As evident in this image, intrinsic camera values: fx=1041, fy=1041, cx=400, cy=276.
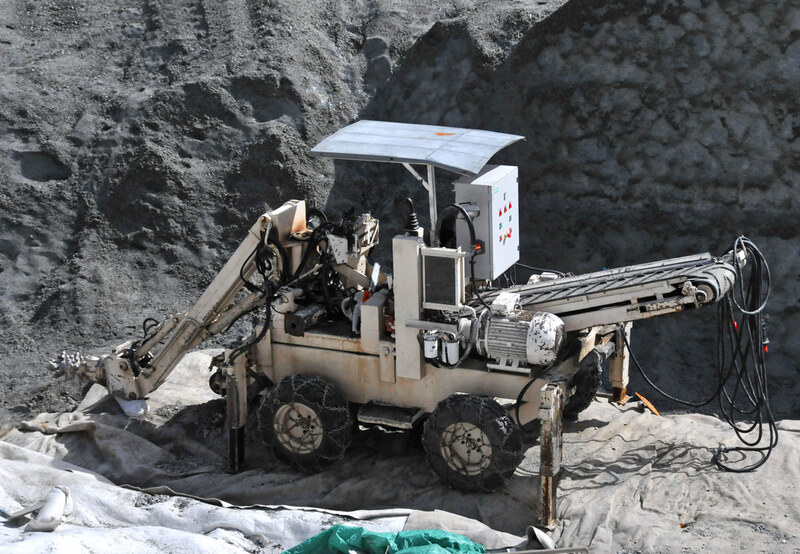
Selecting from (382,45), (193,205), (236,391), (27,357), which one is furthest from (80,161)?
(236,391)

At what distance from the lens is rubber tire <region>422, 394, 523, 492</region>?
8.73 metres

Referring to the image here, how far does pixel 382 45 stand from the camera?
17.4 meters

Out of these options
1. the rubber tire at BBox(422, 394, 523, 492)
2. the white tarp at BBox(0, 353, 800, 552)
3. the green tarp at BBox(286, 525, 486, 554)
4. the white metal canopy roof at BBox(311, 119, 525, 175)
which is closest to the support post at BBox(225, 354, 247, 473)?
the white tarp at BBox(0, 353, 800, 552)

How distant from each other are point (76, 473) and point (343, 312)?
2.76 metres

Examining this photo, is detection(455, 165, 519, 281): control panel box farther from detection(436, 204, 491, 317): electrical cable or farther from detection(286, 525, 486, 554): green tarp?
detection(286, 525, 486, 554): green tarp

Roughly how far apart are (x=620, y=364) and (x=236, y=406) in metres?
3.80

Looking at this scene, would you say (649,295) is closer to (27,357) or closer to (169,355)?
(169,355)

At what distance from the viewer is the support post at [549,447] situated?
8375mm

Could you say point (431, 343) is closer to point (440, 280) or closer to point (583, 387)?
point (440, 280)

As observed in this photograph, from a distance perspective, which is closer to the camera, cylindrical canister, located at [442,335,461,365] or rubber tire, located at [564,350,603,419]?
cylindrical canister, located at [442,335,461,365]

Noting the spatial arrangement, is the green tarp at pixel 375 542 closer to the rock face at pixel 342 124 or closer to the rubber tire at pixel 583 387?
the rubber tire at pixel 583 387

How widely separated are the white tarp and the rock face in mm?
2029

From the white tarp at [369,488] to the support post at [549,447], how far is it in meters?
0.20

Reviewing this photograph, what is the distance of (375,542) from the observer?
23.9ft
